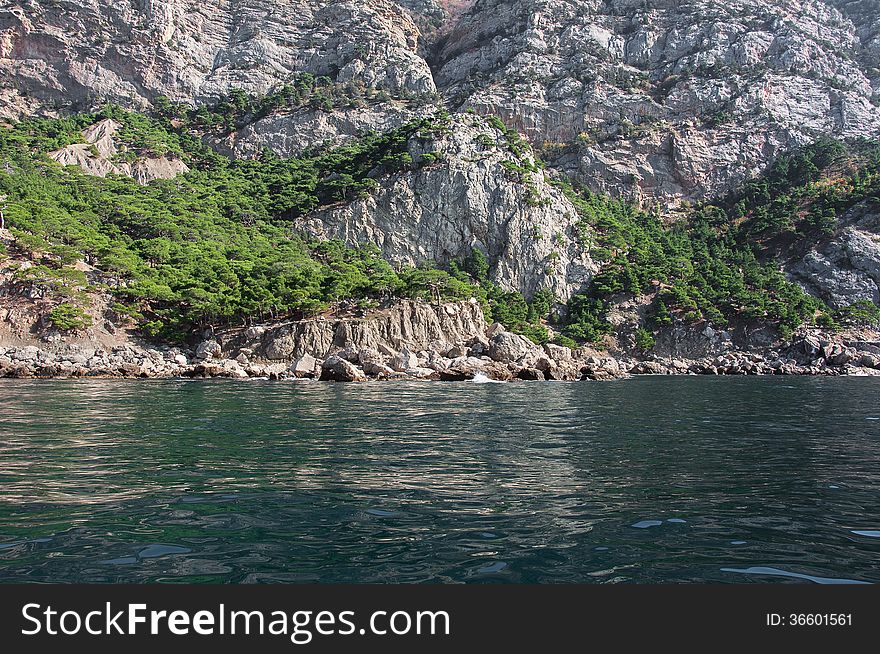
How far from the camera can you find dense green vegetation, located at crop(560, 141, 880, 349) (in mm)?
79750

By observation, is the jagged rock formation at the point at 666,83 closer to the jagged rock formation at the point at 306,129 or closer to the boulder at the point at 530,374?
the jagged rock formation at the point at 306,129

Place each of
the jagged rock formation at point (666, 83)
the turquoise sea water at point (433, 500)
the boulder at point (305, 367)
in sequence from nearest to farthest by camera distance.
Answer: the turquoise sea water at point (433, 500) → the boulder at point (305, 367) → the jagged rock formation at point (666, 83)

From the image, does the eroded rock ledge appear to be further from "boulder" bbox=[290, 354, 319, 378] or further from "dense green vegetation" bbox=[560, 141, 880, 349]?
"dense green vegetation" bbox=[560, 141, 880, 349]

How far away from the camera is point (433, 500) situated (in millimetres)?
8828

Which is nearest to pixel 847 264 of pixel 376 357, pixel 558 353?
pixel 558 353

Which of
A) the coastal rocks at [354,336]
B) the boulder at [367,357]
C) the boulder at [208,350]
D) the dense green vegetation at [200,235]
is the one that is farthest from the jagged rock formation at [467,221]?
the boulder at [367,357]

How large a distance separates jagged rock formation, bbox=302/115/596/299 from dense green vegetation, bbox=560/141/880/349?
691 centimetres

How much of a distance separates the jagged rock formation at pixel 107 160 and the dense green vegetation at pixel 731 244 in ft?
228

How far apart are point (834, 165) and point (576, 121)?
Answer: 48904 mm

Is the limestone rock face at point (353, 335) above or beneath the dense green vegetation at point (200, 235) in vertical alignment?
beneath

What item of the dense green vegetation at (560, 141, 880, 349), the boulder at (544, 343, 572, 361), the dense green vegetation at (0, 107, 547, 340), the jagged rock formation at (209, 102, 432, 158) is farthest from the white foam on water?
the jagged rock formation at (209, 102, 432, 158)

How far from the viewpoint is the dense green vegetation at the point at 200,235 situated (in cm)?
5362

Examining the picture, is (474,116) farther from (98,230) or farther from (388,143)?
(98,230)

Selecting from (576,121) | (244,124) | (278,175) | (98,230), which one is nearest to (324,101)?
(244,124)
